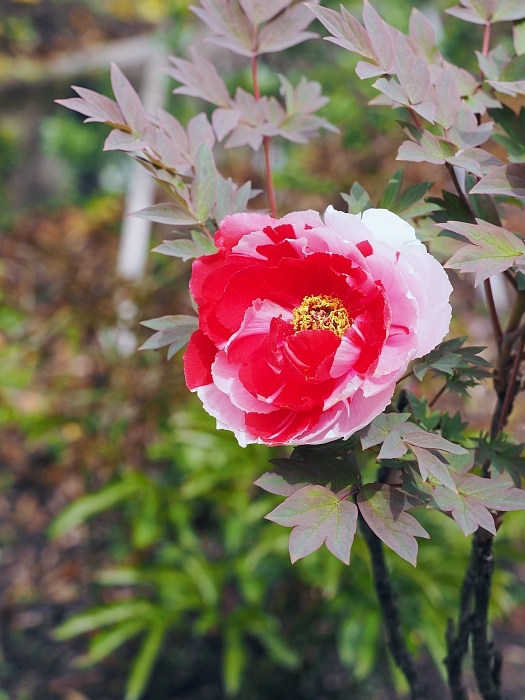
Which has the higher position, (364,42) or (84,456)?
(364,42)

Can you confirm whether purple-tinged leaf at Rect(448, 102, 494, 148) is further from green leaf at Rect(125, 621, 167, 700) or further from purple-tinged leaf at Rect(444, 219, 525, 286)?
green leaf at Rect(125, 621, 167, 700)

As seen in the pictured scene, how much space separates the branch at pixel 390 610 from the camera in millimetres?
789

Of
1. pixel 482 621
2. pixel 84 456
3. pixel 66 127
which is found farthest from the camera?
pixel 66 127

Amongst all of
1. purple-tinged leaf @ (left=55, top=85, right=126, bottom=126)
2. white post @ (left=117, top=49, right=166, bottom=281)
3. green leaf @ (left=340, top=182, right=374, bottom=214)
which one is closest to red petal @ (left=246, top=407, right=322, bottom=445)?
green leaf @ (left=340, top=182, right=374, bottom=214)

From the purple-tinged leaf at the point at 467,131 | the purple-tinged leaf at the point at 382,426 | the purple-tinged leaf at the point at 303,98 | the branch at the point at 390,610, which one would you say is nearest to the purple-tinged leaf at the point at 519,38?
the purple-tinged leaf at the point at 467,131

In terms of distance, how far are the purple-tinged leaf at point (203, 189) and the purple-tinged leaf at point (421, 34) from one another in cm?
28

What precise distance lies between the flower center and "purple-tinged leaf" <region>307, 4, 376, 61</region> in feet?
0.78

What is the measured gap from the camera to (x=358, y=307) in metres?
0.59

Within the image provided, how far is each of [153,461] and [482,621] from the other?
1.58 metres

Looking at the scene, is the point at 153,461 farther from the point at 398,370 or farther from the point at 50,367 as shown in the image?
the point at 398,370

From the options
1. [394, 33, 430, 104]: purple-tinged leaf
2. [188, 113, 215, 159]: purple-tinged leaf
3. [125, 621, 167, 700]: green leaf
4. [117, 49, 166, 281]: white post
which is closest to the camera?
[394, 33, 430, 104]: purple-tinged leaf

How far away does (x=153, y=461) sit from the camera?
228cm

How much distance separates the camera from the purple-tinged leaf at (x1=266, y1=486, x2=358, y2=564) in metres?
0.57

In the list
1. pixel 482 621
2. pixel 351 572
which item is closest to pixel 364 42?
pixel 482 621
